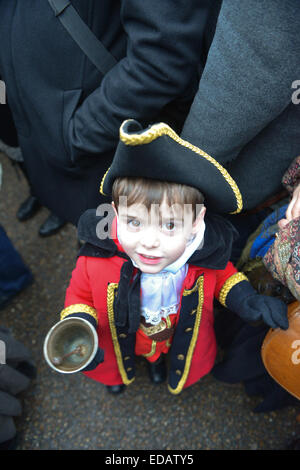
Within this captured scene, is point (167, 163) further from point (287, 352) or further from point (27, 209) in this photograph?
point (27, 209)

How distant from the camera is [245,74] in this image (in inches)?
40.5

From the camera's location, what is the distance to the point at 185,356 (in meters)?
1.59

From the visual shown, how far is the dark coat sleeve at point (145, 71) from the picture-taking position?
3.46 feet

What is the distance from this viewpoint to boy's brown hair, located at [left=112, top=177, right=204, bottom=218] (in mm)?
1028

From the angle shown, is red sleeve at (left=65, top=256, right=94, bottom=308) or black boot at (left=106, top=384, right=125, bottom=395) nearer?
red sleeve at (left=65, top=256, right=94, bottom=308)

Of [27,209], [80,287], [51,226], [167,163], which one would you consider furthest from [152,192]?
[27,209]

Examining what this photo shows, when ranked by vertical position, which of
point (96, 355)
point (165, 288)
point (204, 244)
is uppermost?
point (204, 244)

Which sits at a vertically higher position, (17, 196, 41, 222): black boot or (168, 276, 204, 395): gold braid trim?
(168, 276, 204, 395): gold braid trim

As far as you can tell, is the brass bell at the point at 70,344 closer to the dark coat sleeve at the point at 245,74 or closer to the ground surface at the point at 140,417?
the dark coat sleeve at the point at 245,74

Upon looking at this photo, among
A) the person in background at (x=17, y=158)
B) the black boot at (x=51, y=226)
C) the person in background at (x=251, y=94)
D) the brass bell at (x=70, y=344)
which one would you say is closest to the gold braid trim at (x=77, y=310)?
the brass bell at (x=70, y=344)

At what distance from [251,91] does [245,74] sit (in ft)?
0.18

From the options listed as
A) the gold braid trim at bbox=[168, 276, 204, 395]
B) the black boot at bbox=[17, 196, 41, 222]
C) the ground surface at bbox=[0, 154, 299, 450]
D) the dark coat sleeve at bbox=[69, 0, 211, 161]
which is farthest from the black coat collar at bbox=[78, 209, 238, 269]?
the black boot at bbox=[17, 196, 41, 222]

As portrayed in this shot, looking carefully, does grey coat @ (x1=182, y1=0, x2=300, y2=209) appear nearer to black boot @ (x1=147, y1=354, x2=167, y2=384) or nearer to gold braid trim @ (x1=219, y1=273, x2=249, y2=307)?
gold braid trim @ (x1=219, y1=273, x2=249, y2=307)

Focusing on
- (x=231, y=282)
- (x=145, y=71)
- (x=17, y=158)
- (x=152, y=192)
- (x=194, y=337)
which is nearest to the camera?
(x=152, y=192)
